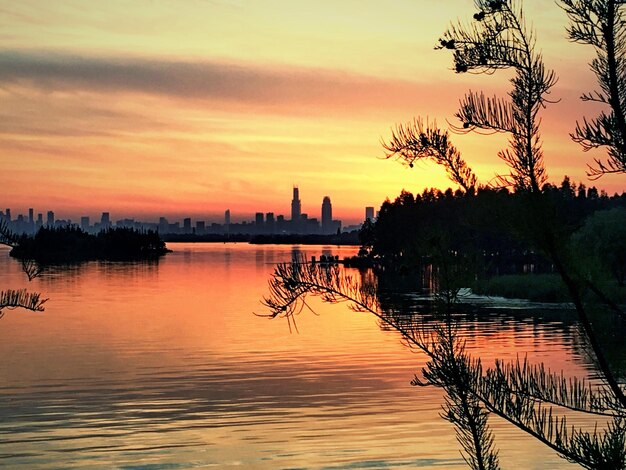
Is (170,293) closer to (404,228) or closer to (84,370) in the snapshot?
(84,370)

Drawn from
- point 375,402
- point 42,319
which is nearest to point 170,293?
point 42,319

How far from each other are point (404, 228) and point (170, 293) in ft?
232

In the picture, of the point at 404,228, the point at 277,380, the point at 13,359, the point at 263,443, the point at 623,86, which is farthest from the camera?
the point at 404,228

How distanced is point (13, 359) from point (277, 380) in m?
15.4

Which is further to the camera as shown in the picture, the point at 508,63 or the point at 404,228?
the point at 404,228

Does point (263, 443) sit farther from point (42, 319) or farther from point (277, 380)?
point (42, 319)

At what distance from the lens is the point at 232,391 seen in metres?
36.2

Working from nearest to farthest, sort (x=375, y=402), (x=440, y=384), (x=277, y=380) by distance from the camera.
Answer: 1. (x=440, y=384)
2. (x=375, y=402)
3. (x=277, y=380)

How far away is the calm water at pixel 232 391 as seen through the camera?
25891mm

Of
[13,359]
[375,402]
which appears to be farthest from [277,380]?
[13,359]

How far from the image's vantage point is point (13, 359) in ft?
148

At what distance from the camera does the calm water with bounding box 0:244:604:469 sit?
25.9 m

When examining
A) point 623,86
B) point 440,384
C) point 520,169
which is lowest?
point 440,384

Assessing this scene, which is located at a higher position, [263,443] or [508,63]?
[508,63]
